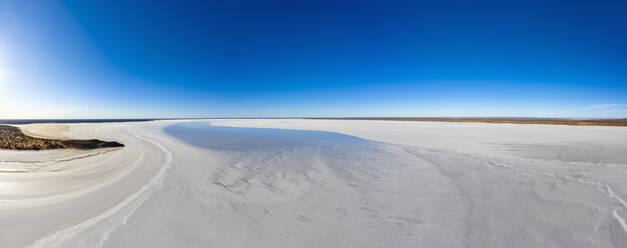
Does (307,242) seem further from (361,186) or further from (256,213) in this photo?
(361,186)

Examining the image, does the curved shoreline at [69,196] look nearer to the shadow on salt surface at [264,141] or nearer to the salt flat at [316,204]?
the salt flat at [316,204]

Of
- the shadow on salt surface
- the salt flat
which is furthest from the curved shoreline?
the shadow on salt surface

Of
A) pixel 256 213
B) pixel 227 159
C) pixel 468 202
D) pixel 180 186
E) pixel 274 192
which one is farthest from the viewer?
pixel 227 159

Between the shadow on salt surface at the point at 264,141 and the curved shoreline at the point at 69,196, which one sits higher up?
the shadow on salt surface at the point at 264,141

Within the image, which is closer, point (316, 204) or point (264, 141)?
point (316, 204)

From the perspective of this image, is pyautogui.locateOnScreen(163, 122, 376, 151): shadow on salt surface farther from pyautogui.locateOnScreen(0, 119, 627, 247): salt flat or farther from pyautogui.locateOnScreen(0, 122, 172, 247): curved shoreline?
pyautogui.locateOnScreen(0, 122, 172, 247): curved shoreline

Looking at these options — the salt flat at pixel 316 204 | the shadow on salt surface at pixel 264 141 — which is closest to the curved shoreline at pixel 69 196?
the salt flat at pixel 316 204

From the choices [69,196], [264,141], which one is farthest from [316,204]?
[264,141]

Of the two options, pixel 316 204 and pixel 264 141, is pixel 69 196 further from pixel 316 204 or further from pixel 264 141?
pixel 264 141

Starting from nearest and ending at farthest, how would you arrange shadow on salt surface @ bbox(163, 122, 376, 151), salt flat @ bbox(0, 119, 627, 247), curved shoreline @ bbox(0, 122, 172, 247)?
1. salt flat @ bbox(0, 119, 627, 247)
2. curved shoreline @ bbox(0, 122, 172, 247)
3. shadow on salt surface @ bbox(163, 122, 376, 151)

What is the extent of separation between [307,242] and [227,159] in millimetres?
5032

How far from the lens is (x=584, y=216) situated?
283cm

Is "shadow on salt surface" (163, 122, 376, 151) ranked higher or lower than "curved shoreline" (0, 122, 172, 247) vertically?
higher

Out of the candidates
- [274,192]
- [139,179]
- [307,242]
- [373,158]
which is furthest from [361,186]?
[139,179]
